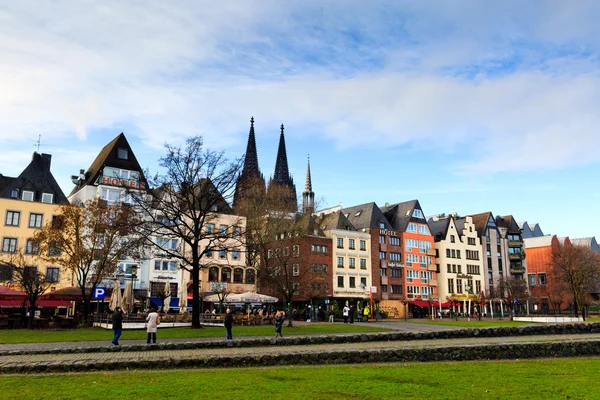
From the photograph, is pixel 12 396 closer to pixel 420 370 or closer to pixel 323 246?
pixel 420 370

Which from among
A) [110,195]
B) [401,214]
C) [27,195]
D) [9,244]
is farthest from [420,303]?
[9,244]

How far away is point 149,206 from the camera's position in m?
39.5

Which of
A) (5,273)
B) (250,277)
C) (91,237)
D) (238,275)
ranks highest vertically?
(91,237)

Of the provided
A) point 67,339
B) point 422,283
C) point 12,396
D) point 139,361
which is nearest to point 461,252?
point 422,283

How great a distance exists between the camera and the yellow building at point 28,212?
62531 millimetres

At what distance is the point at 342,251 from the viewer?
81.1 meters

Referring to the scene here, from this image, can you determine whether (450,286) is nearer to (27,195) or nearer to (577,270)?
(577,270)

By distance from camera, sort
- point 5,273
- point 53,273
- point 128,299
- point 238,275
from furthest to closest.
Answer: point 238,275
point 53,273
point 5,273
point 128,299

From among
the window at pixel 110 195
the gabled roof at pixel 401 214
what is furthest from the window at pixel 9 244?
the gabled roof at pixel 401 214

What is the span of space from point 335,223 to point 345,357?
6168cm

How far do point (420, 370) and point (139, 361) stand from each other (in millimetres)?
9607

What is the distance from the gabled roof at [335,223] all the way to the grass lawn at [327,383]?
62964 millimetres

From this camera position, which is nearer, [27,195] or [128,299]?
[128,299]

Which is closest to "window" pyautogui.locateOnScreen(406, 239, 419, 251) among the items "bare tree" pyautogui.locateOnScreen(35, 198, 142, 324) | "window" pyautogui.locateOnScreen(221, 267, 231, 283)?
"window" pyautogui.locateOnScreen(221, 267, 231, 283)
